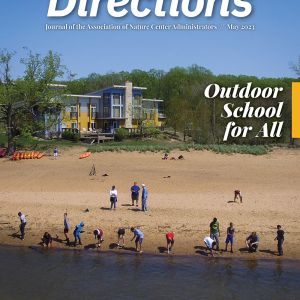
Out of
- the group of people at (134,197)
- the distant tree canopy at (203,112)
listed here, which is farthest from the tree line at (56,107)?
the group of people at (134,197)

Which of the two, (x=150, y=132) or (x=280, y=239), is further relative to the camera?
(x=150, y=132)

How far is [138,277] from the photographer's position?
1898 cm

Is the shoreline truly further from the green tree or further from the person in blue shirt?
the green tree

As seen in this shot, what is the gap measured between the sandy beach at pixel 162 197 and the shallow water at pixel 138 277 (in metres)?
1.31

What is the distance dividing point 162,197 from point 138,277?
469 inches

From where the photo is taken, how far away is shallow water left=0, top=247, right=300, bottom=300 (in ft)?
57.1

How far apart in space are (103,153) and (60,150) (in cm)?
533

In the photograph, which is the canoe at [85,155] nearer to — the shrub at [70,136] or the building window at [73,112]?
the shrub at [70,136]

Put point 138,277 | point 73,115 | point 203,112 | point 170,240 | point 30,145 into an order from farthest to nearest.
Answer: point 73,115
point 203,112
point 30,145
point 170,240
point 138,277

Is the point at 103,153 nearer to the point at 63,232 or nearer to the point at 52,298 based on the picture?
the point at 63,232

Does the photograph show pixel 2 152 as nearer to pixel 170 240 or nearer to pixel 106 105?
pixel 106 105

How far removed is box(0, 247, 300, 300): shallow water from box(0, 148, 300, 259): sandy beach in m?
1.31

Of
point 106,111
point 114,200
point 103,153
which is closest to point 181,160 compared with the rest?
point 103,153

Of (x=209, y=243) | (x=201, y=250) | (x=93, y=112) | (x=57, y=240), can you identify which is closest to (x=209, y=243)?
(x=209, y=243)
